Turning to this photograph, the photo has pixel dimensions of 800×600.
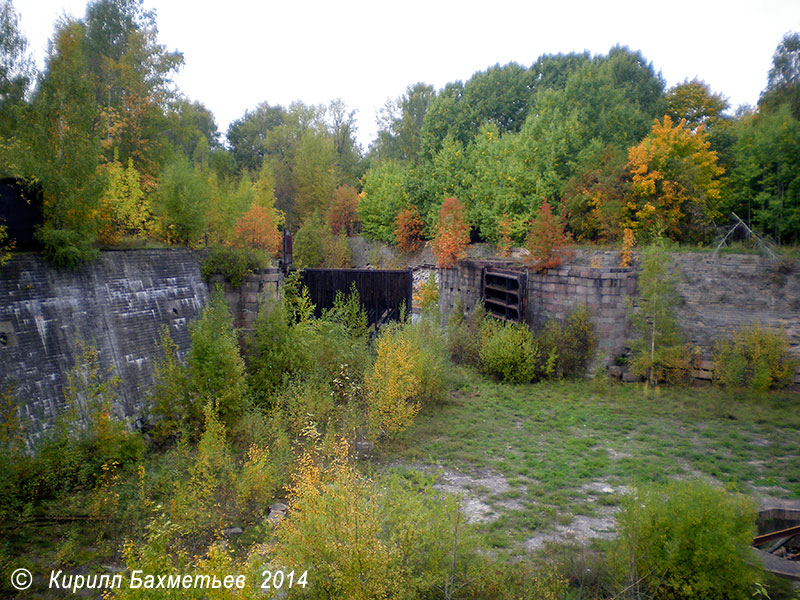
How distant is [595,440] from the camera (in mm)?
8969

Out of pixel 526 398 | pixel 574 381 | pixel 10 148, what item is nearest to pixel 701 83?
pixel 574 381

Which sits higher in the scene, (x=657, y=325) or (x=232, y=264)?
(x=232, y=264)

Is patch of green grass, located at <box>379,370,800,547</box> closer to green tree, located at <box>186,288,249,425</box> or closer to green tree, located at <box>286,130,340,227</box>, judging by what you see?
green tree, located at <box>186,288,249,425</box>

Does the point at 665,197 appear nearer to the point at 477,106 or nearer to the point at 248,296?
the point at 248,296

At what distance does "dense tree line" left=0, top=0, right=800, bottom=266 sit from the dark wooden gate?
7.33 feet

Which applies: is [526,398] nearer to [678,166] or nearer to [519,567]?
[519,567]

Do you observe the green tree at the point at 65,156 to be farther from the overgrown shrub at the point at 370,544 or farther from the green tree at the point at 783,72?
the green tree at the point at 783,72

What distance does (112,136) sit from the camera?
16766 mm

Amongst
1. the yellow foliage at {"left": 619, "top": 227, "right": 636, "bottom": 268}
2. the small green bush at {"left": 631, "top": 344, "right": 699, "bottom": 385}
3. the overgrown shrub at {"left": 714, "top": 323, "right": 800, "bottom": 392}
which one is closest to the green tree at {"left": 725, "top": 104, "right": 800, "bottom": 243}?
the overgrown shrub at {"left": 714, "top": 323, "right": 800, "bottom": 392}

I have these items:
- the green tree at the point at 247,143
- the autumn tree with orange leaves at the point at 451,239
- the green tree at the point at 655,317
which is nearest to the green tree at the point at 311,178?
the green tree at the point at 247,143

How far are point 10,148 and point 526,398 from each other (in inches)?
419

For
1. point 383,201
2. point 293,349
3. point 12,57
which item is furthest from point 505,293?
point 383,201

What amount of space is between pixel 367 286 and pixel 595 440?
22.8ft

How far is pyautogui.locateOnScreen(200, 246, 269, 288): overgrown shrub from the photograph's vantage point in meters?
10.3
